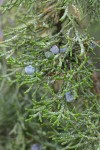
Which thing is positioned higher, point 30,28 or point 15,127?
point 30,28

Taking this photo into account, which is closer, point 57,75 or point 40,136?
point 57,75

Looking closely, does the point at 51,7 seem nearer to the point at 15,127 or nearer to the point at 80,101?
the point at 80,101

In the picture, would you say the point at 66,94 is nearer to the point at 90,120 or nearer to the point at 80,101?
the point at 90,120

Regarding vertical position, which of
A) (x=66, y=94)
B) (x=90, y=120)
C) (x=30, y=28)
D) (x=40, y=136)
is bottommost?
(x=40, y=136)

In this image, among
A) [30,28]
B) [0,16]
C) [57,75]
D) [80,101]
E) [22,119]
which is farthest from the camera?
[0,16]

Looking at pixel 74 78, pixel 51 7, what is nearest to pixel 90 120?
pixel 74 78

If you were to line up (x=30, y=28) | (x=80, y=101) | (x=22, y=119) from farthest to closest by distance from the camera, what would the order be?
(x=22, y=119)
(x=80, y=101)
(x=30, y=28)

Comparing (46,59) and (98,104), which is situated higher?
(46,59)

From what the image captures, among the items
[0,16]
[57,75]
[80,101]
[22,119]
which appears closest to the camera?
[57,75]

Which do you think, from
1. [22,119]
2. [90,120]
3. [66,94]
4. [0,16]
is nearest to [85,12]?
[66,94]
